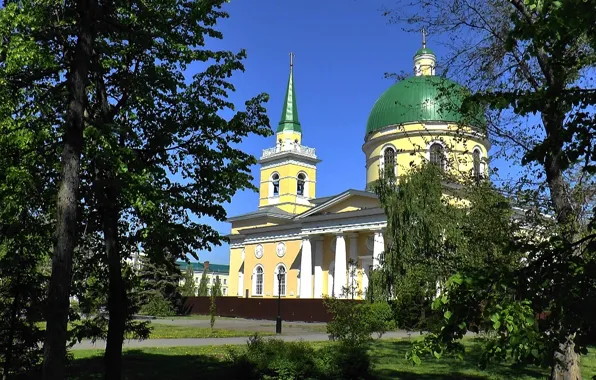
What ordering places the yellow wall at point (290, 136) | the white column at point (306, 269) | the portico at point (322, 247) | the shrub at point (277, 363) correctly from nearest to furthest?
the shrub at point (277, 363) < the portico at point (322, 247) < the white column at point (306, 269) < the yellow wall at point (290, 136)

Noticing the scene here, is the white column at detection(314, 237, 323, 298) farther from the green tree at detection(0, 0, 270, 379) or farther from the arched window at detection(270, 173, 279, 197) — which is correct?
the green tree at detection(0, 0, 270, 379)

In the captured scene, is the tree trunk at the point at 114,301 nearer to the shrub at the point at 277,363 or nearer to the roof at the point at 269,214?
the shrub at the point at 277,363

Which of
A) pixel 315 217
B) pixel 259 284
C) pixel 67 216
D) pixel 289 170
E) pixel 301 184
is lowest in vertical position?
pixel 259 284

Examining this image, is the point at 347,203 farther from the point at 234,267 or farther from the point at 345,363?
the point at 345,363

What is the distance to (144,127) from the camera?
9.91 m

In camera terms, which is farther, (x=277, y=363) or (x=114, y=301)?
(x=277, y=363)

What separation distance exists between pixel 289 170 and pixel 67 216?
161ft

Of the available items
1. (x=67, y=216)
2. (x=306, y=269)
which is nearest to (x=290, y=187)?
(x=306, y=269)

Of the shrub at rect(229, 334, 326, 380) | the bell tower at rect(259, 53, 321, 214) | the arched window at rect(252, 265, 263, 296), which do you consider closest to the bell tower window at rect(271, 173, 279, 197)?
the bell tower at rect(259, 53, 321, 214)

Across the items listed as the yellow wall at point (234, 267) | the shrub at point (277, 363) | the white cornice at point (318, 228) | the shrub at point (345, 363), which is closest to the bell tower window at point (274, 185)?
the white cornice at point (318, 228)

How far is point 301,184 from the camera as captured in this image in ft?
187

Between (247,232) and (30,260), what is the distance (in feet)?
150

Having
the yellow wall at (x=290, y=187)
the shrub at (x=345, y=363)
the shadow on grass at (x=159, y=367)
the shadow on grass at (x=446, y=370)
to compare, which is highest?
the yellow wall at (x=290, y=187)

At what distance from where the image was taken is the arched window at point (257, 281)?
5247 cm
